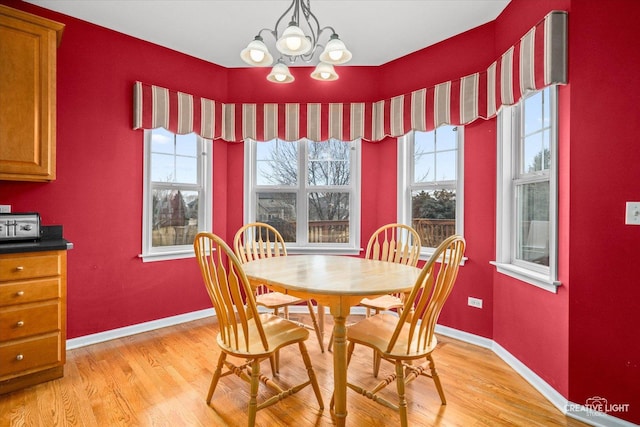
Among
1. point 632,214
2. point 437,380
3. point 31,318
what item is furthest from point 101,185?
point 632,214

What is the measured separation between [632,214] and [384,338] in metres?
1.39

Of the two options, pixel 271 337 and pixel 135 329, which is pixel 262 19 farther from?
pixel 135 329

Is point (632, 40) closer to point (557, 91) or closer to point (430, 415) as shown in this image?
point (557, 91)

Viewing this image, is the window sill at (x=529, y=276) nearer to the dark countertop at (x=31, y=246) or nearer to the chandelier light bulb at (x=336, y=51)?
the chandelier light bulb at (x=336, y=51)

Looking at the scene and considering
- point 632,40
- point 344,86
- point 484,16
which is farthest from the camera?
point 344,86

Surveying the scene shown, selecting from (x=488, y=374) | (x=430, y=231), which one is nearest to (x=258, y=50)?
(x=430, y=231)

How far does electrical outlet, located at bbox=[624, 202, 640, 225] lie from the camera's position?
1629mm

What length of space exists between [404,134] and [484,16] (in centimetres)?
109

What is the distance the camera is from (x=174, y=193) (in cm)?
322

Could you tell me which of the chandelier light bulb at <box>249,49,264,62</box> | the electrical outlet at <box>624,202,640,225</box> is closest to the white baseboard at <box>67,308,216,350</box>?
the chandelier light bulb at <box>249,49,264,62</box>

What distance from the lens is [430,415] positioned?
176 cm

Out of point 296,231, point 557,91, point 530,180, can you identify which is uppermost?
point 557,91

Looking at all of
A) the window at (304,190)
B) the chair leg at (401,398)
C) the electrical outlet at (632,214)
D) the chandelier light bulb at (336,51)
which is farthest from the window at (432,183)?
the chair leg at (401,398)

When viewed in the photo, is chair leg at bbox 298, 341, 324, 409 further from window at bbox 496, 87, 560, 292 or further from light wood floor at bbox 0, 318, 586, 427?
window at bbox 496, 87, 560, 292
